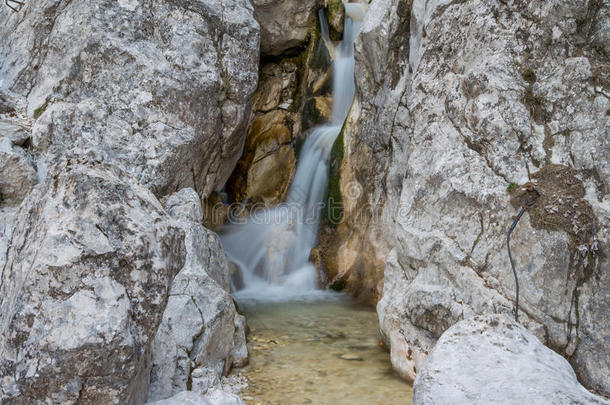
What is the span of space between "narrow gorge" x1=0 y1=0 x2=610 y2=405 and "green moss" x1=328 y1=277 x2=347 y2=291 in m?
0.05

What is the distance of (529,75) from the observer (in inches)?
179

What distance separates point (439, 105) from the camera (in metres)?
5.17

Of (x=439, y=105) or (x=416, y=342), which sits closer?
(x=416, y=342)

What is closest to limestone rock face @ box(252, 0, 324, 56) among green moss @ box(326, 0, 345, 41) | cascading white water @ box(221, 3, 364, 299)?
green moss @ box(326, 0, 345, 41)

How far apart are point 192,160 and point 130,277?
445 centimetres

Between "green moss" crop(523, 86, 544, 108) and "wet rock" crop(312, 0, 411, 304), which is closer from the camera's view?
"green moss" crop(523, 86, 544, 108)

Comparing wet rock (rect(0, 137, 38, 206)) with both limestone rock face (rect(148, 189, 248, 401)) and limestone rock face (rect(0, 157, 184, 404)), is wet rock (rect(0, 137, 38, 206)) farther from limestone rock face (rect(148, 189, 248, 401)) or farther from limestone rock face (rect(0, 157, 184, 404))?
limestone rock face (rect(0, 157, 184, 404))

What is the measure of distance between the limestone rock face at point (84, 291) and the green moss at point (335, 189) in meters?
6.23

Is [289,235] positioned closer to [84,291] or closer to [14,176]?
[14,176]

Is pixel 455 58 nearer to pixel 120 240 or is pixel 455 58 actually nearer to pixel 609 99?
pixel 609 99

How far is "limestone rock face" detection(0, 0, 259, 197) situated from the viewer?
6352 millimetres

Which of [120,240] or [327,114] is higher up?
[327,114]

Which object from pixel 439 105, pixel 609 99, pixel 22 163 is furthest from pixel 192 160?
pixel 609 99

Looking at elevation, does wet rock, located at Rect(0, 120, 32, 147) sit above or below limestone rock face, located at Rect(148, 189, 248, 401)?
above
